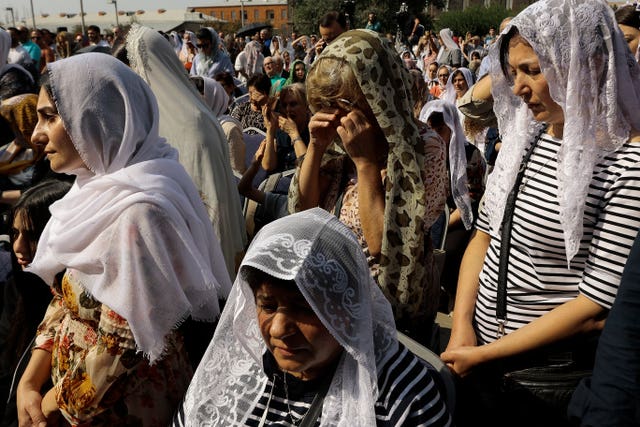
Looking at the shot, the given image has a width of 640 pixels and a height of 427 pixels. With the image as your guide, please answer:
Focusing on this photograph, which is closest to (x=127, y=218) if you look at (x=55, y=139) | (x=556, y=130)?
(x=55, y=139)

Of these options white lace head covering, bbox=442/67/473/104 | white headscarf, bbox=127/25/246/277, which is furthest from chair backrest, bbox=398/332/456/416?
white lace head covering, bbox=442/67/473/104

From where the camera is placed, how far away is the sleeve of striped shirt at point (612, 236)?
5.68 ft

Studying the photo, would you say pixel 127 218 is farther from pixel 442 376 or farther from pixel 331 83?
pixel 442 376

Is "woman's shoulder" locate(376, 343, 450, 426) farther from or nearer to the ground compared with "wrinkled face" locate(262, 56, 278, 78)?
farther from the ground

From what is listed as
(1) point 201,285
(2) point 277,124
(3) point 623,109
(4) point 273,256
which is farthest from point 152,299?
(2) point 277,124

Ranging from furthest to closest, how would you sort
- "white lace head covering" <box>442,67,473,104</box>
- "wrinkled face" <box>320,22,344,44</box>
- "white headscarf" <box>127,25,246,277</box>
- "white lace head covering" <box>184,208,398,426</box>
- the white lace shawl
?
"white lace head covering" <box>442,67,473,104</box>, "wrinkled face" <box>320,22,344,44</box>, the white lace shawl, "white headscarf" <box>127,25,246,277</box>, "white lace head covering" <box>184,208,398,426</box>

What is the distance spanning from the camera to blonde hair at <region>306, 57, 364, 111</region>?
225 cm

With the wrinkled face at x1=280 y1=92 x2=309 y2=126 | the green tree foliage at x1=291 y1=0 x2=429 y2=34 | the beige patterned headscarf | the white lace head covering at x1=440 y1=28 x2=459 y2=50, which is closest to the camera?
the beige patterned headscarf

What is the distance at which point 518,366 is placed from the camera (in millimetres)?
2006

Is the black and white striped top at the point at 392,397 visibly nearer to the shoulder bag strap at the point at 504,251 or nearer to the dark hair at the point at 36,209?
the shoulder bag strap at the point at 504,251

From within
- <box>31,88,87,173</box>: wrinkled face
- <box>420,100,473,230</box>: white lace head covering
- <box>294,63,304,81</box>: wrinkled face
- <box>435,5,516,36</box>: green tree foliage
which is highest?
<box>31,88,87,173</box>: wrinkled face

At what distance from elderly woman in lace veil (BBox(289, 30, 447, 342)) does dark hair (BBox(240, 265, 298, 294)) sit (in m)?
0.66

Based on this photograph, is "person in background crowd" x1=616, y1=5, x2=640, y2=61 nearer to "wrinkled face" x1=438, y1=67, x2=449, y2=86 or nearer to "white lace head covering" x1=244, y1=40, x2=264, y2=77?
"wrinkled face" x1=438, y1=67, x2=449, y2=86

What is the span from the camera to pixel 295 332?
172 centimetres
